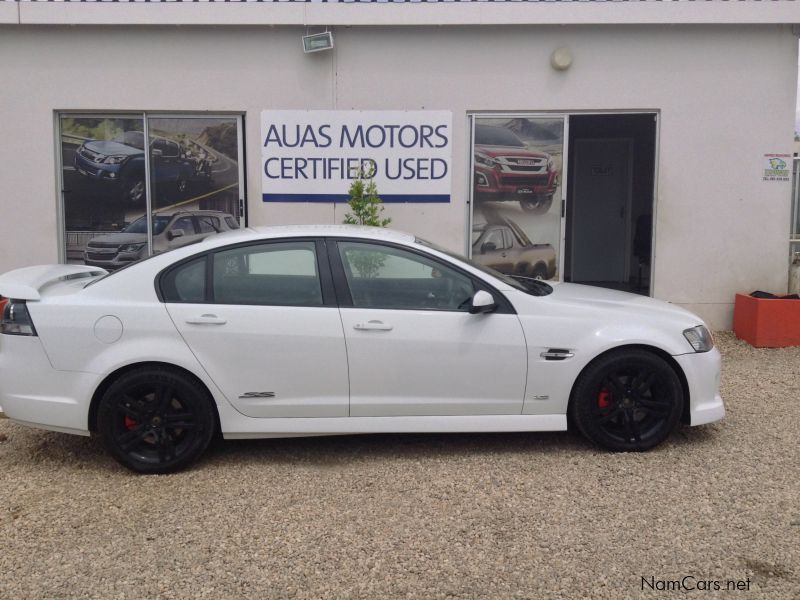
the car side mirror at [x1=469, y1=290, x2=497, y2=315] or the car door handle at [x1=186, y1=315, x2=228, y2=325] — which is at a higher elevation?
A: the car side mirror at [x1=469, y1=290, x2=497, y2=315]

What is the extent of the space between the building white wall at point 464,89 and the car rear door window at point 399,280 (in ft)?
13.4

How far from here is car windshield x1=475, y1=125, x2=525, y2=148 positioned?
8.94 metres

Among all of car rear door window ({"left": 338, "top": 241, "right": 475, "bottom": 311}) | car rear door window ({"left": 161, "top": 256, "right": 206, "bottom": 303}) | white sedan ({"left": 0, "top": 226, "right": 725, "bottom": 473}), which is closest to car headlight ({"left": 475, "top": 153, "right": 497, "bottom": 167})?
white sedan ({"left": 0, "top": 226, "right": 725, "bottom": 473})

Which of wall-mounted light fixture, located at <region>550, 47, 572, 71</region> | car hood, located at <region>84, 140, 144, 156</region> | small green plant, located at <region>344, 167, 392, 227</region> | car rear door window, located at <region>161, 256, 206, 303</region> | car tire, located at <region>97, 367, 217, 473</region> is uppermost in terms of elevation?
wall-mounted light fixture, located at <region>550, 47, 572, 71</region>

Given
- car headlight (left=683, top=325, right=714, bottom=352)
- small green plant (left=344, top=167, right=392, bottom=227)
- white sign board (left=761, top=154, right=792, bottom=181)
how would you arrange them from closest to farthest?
car headlight (left=683, top=325, right=714, bottom=352), small green plant (left=344, top=167, right=392, bottom=227), white sign board (left=761, top=154, right=792, bottom=181)

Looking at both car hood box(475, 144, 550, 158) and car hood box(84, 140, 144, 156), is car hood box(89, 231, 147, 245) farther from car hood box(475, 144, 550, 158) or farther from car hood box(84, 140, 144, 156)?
car hood box(475, 144, 550, 158)

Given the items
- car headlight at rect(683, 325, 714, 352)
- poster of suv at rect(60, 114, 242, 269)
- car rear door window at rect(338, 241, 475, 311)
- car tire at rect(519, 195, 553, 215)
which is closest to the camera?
car rear door window at rect(338, 241, 475, 311)

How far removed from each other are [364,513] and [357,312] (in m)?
1.23

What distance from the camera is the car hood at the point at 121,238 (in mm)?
9016

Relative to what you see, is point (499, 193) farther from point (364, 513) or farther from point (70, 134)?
point (364, 513)

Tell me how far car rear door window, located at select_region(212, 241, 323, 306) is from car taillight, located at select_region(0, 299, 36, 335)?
1089 millimetres

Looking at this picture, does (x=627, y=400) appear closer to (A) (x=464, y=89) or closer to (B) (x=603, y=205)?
(A) (x=464, y=89)

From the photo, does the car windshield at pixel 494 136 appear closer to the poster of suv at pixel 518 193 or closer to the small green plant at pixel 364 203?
the poster of suv at pixel 518 193

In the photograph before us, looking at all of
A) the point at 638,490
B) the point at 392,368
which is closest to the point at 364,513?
the point at 392,368
